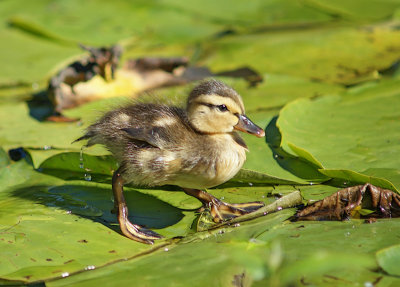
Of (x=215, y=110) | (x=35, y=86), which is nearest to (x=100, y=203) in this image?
(x=215, y=110)

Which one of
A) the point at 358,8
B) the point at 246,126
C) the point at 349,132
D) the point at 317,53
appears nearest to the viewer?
the point at 246,126

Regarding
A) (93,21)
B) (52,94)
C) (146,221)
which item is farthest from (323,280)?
(93,21)

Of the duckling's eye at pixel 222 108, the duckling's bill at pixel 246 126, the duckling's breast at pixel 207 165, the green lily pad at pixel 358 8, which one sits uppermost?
the green lily pad at pixel 358 8

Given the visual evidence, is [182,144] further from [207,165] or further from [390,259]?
[390,259]

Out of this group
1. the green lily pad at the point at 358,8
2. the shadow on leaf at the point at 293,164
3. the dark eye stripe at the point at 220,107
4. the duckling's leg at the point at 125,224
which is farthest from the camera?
the green lily pad at the point at 358,8

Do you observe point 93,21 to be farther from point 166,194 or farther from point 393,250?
point 393,250

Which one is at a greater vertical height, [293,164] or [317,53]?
[317,53]

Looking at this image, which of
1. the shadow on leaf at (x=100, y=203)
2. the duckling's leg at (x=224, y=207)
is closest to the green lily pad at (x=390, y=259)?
the duckling's leg at (x=224, y=207)

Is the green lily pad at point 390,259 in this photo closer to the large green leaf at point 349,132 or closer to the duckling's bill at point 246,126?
the large green leaf at point 349,132
